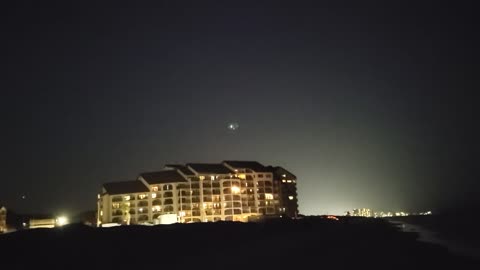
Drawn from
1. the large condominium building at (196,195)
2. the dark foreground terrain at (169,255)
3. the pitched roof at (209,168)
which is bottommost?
the dark foreground terrain at (169,255)

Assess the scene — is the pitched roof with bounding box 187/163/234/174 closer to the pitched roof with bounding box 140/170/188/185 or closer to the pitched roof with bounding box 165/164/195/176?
the pitched roof with bounding box 165/164/195/176

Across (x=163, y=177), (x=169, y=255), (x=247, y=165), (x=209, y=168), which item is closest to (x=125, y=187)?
(x=163, y=177)

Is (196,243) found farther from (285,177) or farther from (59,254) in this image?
(285,177)

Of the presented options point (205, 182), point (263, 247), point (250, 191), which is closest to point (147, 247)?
point (263, 247)

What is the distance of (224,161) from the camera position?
486 feet

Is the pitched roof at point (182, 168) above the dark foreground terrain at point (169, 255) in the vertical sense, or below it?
above

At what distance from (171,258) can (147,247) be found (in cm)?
513

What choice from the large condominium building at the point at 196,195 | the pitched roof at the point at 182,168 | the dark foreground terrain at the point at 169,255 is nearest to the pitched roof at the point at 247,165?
the large condominium building at the point at 196,195

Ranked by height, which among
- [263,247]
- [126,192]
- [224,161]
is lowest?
[263,247]

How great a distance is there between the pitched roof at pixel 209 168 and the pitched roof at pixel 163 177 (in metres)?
6.21

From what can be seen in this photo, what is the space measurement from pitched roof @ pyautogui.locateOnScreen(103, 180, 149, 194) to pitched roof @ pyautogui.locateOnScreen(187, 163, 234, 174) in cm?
1773

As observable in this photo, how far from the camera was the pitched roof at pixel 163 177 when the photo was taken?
127938mm

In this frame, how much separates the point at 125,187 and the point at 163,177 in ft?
36.1

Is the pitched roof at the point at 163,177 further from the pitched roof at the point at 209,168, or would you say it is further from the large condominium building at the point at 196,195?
the pitched roof at the point at 209,168
